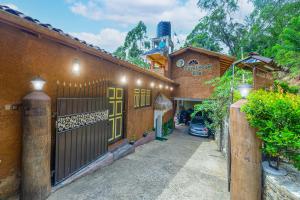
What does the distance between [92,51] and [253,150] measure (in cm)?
510

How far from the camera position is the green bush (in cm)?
312

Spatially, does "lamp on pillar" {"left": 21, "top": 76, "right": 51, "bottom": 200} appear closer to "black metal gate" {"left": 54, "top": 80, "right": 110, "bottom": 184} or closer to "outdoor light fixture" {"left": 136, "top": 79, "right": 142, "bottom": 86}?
"black metal gate" {"left": 54, "top": 80, "right": 110, "bottom": 184}

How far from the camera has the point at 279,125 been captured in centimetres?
334

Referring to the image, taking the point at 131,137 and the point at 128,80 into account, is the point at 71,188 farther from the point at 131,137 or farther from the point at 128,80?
the point at 128,80

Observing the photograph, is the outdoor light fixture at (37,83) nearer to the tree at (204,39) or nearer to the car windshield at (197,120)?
the car windshield at (197,120)

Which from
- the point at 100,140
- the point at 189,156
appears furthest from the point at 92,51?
the point at 189,156

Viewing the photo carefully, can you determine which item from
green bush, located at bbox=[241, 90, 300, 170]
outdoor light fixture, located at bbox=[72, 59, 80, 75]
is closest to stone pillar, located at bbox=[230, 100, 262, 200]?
green bush, located at bbox=[241, 90, 300, 170]

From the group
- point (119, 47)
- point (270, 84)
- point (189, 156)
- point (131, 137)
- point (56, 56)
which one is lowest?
point (189, 156)

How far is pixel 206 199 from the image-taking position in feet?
A: 14.9

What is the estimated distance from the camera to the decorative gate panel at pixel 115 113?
7.23 meters

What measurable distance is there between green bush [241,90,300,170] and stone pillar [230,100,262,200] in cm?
22

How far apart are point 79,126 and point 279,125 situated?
5085 millimetres

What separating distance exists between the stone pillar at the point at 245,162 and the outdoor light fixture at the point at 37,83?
15.6 ft

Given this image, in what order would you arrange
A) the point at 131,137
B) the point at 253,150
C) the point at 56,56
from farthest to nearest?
1. the point at 131,137
2. the point at 56,56
3. the point at 253,150
